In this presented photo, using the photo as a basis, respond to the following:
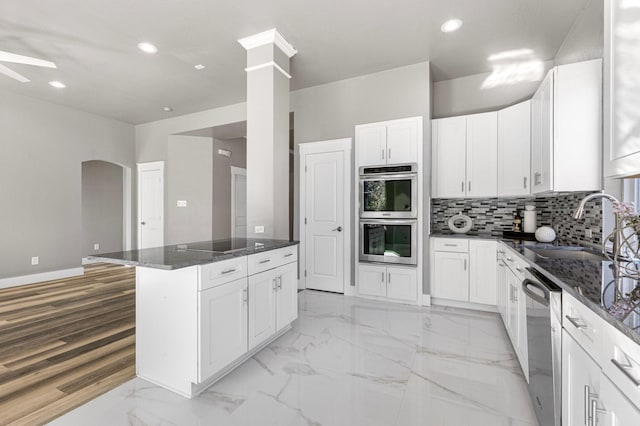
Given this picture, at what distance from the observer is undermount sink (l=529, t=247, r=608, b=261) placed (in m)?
1.90

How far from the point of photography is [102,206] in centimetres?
680

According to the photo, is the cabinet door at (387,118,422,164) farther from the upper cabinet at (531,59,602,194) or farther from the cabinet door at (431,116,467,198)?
the upper cabinet at (531,59,602,194)

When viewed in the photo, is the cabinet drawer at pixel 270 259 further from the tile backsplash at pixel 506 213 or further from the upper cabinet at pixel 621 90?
the tile backsplash at pixel 506 213

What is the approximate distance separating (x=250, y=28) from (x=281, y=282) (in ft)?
8.22

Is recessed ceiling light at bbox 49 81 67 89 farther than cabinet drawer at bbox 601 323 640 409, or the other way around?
recessed ceiling light at bbox 49 81 67 89

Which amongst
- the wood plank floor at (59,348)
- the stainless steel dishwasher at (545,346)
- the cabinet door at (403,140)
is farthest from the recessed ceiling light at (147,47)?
the stainless steel dishwasher at (545,346)

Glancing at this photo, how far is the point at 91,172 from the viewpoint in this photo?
21.9 ft

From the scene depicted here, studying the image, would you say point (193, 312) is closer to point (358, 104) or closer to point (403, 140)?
point (403, 140)

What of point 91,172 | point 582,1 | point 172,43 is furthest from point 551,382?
point 91,172

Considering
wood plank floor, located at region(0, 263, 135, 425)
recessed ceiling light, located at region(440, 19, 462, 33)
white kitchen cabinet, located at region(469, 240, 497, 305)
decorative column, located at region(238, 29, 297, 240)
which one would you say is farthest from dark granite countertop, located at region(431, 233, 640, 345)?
wood plank floor, located at region(0, 263, 135, 425)

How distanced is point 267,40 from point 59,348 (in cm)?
340

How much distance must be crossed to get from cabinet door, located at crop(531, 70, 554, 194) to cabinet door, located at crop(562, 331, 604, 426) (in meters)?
1.70

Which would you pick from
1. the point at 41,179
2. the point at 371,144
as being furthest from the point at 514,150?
the point at 41,179

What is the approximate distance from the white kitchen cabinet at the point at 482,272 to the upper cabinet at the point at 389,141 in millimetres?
1254
